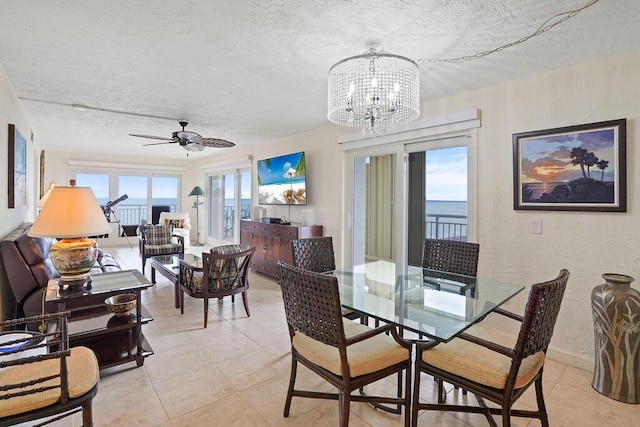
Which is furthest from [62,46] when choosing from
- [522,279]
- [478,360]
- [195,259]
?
[522,279]

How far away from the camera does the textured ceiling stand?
1.83 metres

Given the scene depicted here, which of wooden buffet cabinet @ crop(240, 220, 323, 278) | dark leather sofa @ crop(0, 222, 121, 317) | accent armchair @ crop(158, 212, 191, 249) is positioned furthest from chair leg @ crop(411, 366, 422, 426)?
accent armchair @ crop(158, 212, 191, 249)

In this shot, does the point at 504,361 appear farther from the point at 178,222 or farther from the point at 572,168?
the point at 178,222

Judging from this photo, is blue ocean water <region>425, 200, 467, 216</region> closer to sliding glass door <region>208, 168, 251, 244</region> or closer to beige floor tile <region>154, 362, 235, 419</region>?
beige floor tile <region>154, 362, 235, 419</region>

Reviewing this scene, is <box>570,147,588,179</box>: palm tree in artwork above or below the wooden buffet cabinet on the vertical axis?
above

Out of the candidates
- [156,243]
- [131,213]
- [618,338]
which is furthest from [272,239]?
[131,213]

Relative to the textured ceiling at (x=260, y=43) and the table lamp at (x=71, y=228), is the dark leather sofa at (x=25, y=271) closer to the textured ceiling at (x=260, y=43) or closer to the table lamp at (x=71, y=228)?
the table lamp at (x=71, y=228)

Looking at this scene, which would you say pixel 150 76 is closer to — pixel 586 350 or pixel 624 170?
pixel 624 170

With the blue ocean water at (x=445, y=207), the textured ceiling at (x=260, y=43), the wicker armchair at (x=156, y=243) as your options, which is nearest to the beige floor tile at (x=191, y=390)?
the textured ceiling at (x=260, y=43)

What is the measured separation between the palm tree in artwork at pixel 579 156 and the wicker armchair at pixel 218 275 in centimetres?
293

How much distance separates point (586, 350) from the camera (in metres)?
2.49

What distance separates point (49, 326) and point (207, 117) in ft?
9.41

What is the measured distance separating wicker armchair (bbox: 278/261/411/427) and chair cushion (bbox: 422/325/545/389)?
0.17 m

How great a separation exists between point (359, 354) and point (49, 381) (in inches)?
55.1
